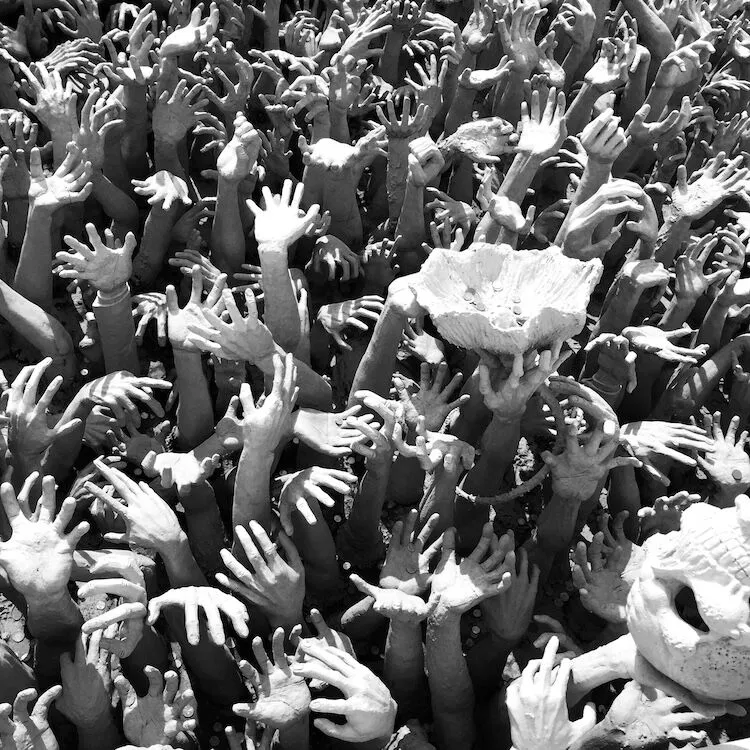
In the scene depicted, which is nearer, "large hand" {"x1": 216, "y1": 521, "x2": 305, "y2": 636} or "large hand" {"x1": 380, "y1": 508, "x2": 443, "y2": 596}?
"large hand" {"x1": 216, "y1": 521, "x2": 305, "y2": 636}

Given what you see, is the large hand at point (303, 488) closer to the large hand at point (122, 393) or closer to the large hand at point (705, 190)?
the large hand at point (122, 393)

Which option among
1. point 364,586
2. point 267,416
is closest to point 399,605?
point 364,586

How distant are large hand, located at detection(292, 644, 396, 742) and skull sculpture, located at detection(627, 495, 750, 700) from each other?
23.7 inches

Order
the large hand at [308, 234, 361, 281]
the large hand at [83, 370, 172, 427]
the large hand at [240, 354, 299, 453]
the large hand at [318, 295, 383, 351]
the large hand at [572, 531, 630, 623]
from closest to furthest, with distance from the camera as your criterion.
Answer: the large hand at [240, 354, 299, 453] < the large hand at [572, 531, 630, 623] < the large hand at [83, 370, 172, 427] < the large hand at [318, 295, 383, 351] < the large hand at [308, 234, 361, 281]

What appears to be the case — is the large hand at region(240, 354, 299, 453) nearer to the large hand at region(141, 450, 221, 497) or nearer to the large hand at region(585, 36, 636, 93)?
the large hand at region(141, 450, 221, 497)

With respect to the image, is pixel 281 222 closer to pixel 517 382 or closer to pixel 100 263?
pixel 100 263

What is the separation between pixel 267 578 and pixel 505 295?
3.67 ft

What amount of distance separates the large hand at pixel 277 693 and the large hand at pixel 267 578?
15 centimetres

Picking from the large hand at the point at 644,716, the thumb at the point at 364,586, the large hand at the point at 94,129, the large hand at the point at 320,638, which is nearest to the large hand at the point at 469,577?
the thumb at the point at 364,586

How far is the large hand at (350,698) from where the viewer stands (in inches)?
72.4

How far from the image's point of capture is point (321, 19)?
4.36 m

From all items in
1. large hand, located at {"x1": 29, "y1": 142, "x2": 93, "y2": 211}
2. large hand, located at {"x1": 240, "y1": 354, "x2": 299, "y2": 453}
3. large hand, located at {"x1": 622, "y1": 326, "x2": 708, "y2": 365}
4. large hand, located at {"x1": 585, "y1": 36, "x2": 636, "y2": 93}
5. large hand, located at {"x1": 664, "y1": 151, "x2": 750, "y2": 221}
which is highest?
large hand, located at {"x1": 585, "y1": 36, "x2": 636, "y2": 93}

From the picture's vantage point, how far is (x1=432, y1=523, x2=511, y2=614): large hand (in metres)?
2.08


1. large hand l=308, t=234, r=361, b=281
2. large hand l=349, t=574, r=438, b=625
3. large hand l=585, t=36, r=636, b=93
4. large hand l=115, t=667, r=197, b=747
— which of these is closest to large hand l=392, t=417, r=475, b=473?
large hand l=349, t=574, r=438, b=625
